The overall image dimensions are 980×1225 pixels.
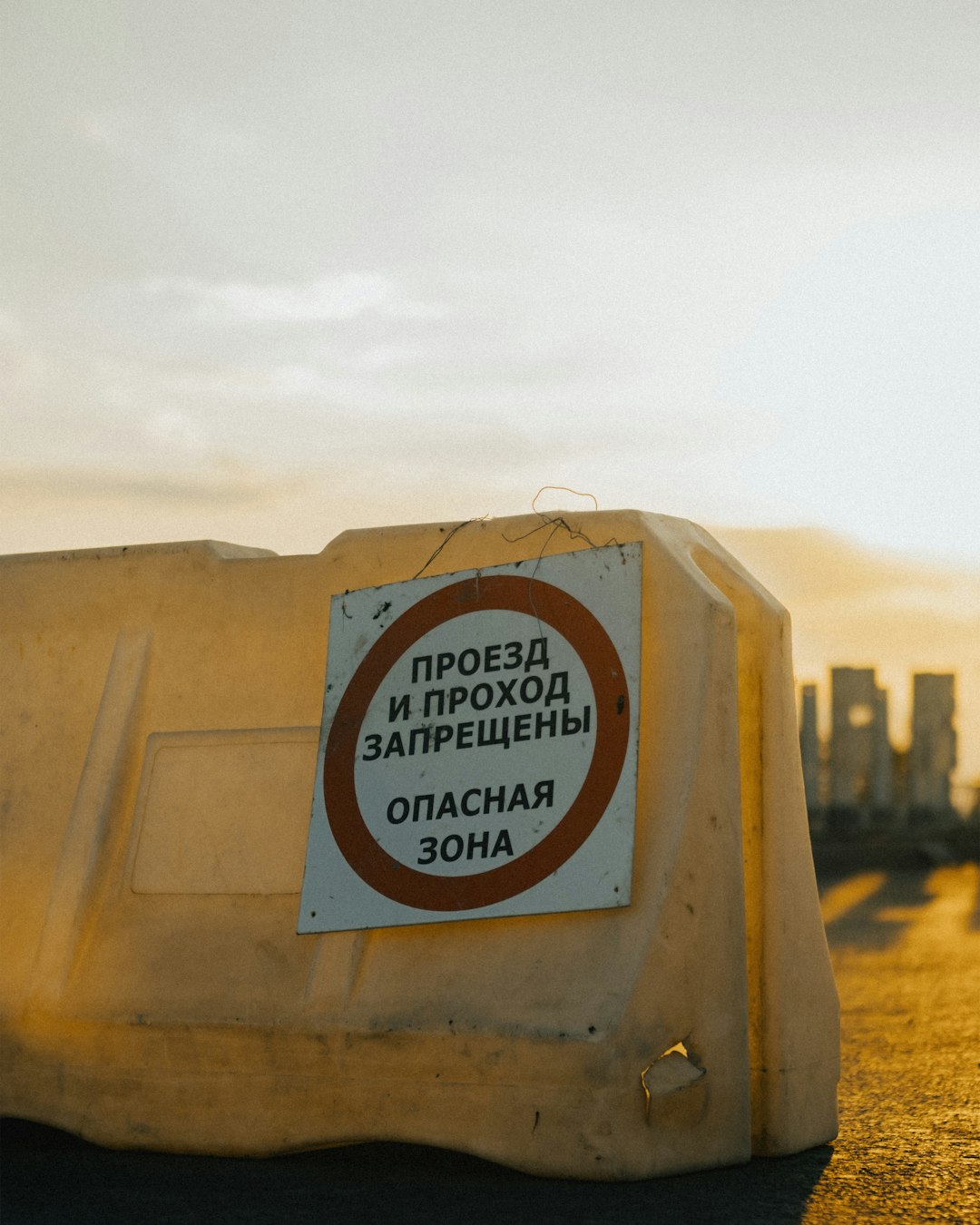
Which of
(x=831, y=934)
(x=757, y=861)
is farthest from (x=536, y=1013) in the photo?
(x=831, y=934)

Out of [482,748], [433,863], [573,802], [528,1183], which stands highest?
[482,748]

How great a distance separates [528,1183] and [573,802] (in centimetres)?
92

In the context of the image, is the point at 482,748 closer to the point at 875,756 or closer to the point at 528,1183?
the point at 528,1183

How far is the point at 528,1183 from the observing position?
3.53 m

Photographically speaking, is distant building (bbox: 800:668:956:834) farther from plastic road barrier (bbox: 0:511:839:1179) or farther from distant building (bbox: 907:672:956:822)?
plastic road barrier (bbox: 0:511:839:1179)

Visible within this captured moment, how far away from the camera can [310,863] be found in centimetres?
412

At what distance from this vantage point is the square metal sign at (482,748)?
3855 millimetres

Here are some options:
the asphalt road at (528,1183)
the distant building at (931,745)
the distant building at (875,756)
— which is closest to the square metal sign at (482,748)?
the asphalt road at (528,1183)

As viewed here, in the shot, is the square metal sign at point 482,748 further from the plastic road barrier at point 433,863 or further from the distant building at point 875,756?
the distant building at point 875,756

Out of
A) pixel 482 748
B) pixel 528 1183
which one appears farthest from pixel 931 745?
pixel 528 1183

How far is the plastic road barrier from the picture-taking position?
368 centimetres

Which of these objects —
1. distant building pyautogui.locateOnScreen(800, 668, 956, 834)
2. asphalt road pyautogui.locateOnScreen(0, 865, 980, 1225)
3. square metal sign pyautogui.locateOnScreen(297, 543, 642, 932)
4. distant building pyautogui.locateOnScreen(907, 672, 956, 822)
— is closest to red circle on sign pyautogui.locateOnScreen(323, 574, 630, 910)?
square metal sign pyautogui.locateOnScreen(297, 543, 642, 932)

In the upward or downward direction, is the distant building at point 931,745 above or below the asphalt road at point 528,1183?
above

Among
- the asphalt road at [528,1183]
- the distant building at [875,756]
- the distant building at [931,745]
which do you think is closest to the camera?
the asphalt road at [528,1183]
